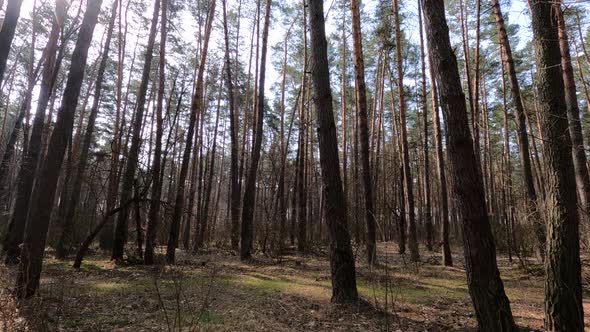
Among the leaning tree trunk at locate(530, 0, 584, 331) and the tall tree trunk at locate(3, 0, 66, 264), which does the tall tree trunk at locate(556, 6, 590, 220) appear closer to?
the leaning tree trunk at locate(530, 0, 584, 331)

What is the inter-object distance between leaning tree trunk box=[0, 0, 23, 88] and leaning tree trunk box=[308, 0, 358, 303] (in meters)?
4.75

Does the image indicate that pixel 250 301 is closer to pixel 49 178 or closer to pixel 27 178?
pixel 49 178

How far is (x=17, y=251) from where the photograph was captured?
27.6 ft

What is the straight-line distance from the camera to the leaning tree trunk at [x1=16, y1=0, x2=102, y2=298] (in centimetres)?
493

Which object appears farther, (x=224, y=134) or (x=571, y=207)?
(x=224, y=134)

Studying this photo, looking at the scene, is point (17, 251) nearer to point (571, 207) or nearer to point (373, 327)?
point (373, 327)

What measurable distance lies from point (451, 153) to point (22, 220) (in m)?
9.97

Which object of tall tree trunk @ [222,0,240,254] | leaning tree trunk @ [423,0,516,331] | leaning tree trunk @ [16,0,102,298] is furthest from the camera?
tall tree trunk @ [222,0,240,254]

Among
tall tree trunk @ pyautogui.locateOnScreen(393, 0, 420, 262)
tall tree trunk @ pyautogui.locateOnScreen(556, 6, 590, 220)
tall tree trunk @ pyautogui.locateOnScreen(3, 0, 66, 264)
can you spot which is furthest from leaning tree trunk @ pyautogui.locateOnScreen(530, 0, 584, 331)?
tall tree trunk @ pyautogui.locateOnScreen(3, 0, 66, 264)

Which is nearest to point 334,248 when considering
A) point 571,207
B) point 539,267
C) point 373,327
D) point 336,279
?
point 336,279

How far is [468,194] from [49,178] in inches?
229

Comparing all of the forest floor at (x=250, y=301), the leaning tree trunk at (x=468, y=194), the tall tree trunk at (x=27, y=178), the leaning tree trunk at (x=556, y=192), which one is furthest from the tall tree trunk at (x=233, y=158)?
the leaning tree trunk at (x=556, y=192)

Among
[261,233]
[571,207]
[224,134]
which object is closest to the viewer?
[571,207]

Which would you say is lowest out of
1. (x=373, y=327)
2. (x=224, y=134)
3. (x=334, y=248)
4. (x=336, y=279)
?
(x=373, y=327)
